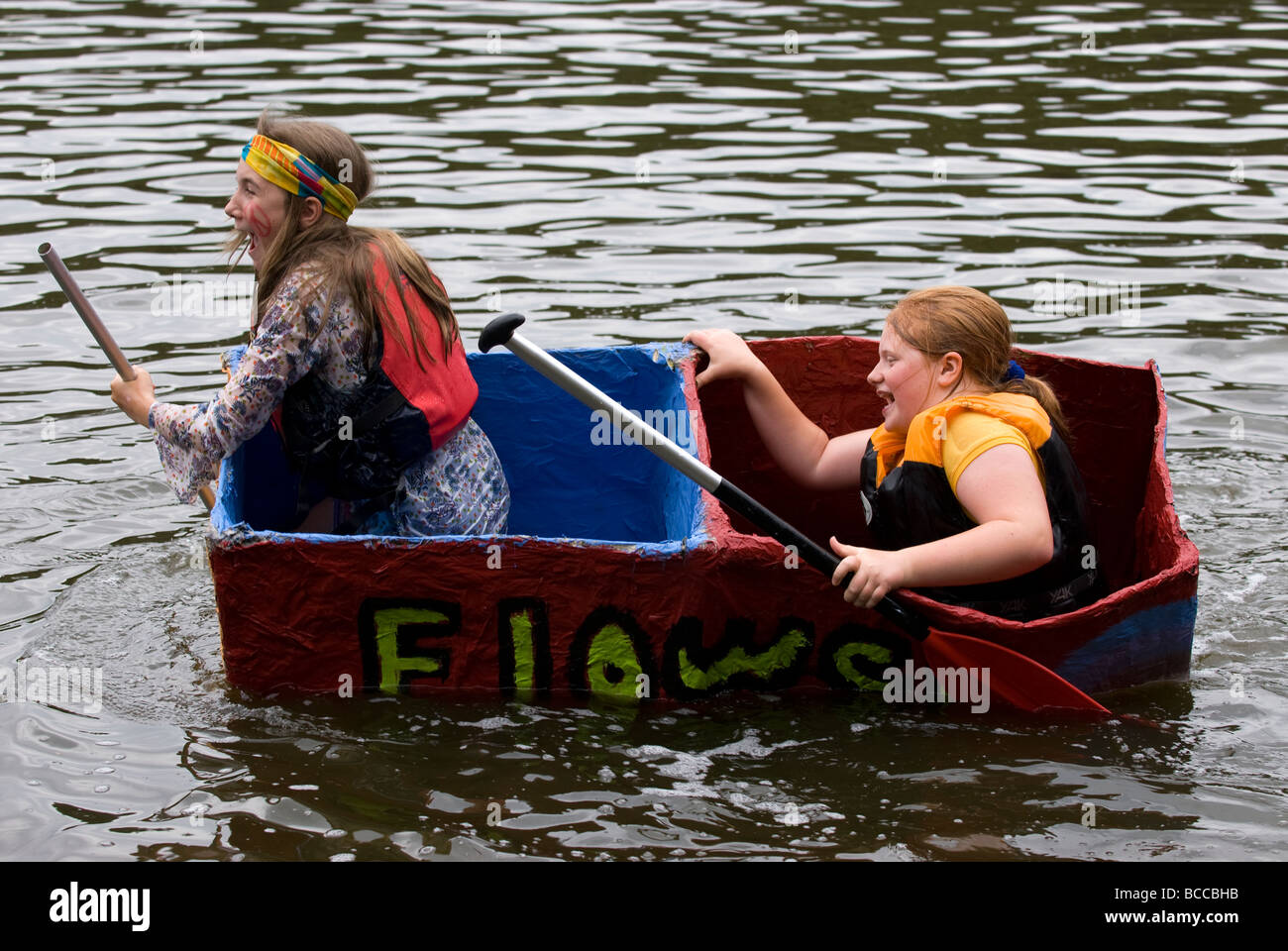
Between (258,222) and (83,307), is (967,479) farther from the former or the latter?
(83,307)

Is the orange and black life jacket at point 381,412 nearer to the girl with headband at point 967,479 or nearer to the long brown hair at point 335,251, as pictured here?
the long brown hair at point 335,251

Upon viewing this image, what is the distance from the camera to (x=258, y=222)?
154 inches

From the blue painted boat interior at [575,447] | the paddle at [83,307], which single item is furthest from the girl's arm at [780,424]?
the paddle at [83,307]

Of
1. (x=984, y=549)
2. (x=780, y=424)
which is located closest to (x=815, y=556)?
(x=984, y=549)

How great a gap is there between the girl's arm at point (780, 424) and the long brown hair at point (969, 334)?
26.3 inches

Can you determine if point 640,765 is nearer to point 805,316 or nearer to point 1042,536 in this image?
point 1042,536

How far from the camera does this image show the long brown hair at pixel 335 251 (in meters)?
3.84

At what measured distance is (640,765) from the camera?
3607 mm

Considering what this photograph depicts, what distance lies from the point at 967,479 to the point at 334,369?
1568 millimetres

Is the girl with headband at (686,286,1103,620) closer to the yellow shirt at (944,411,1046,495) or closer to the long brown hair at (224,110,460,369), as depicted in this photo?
the yellow shirt at (944,411,1046,495)

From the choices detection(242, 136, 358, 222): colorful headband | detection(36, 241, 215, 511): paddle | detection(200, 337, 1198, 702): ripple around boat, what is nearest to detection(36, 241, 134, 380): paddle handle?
detection(36, 241, 215, 511): paddle

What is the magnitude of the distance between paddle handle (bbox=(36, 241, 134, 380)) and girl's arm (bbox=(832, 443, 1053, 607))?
1.90 meters

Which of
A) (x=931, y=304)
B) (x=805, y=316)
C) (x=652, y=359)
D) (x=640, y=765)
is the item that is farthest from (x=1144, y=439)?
(x=805, y=316)
